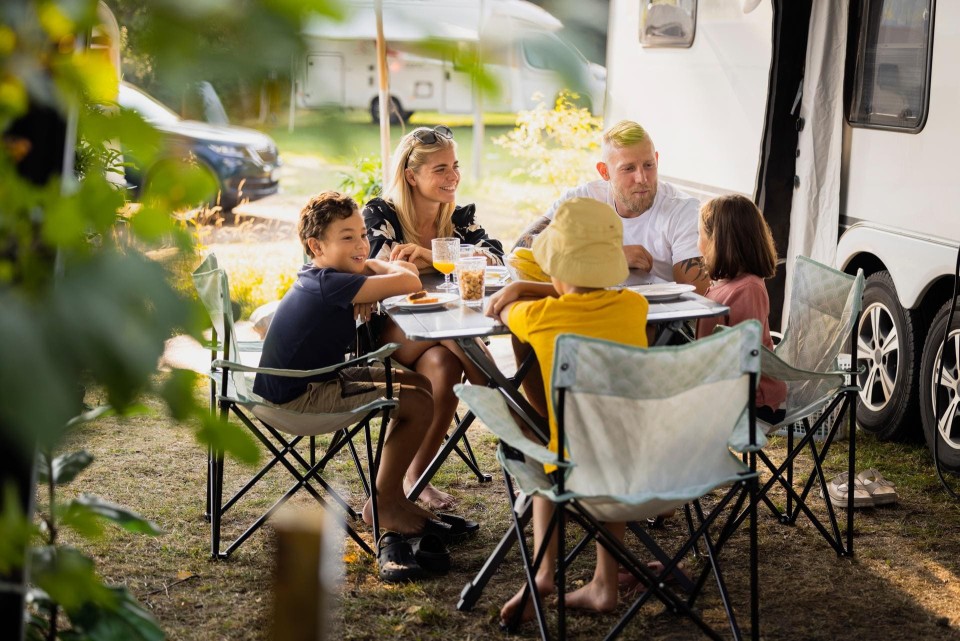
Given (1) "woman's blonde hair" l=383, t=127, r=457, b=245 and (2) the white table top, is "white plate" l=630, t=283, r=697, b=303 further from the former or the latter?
(1) "woman's blonde hair" l=383, t=127, r=457, b=245

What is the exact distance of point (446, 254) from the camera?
3688mm

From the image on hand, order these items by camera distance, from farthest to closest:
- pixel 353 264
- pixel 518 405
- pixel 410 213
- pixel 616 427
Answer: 1. pixel 410 213
2. pixel 353 264
3. pixel 518 405
4. pixel 616 427

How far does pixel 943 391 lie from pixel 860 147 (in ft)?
3.67

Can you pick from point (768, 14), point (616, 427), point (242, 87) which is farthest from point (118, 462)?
point (242, 87)

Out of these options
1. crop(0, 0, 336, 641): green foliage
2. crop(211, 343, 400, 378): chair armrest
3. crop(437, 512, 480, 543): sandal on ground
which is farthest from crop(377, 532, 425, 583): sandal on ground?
crop(0, 0, 336, 641): green foliage

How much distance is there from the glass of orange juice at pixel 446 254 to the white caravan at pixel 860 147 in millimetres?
923

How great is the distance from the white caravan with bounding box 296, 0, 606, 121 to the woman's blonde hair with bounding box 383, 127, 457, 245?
3.29 m

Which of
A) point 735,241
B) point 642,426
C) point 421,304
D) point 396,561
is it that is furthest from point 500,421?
point 735,241

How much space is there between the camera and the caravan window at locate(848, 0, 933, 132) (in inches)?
175

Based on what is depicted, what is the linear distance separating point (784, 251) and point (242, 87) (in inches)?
194

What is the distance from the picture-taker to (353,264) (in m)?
3.59

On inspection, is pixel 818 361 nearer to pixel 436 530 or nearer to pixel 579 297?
pixel 579 297

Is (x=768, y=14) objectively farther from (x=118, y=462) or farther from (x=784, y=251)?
(x=118, y=462)

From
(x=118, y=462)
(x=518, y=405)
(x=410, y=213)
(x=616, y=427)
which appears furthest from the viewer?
(x=118, y=462)
